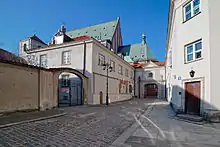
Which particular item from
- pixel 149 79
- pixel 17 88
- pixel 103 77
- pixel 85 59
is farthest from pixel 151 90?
pixel 17 88

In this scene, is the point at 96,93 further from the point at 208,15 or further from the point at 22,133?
the point at 208,15

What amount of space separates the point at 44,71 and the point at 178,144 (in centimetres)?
980

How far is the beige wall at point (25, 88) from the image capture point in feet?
26.0

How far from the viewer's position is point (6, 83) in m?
8.02

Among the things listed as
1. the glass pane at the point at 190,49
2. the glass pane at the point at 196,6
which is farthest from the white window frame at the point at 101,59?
the glass pane at the point at 196,6

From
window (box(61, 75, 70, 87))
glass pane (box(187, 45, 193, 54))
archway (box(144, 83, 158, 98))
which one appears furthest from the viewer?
archway (box(144, 83, 158, 98))

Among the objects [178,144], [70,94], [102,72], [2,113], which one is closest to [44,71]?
[2,113]

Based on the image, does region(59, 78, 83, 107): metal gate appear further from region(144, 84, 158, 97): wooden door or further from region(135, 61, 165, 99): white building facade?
region(144, 84, 158, 97): wooden door

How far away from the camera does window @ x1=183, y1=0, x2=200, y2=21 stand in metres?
8.53

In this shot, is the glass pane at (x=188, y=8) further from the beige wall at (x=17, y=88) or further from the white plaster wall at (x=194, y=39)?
the beige wall at (x=17, y=88)

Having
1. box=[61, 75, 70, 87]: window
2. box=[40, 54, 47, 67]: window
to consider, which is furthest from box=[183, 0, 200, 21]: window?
box=[40, 54, 47, 67]: window

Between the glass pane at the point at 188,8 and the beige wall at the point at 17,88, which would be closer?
the beige wall at the point at 17,88

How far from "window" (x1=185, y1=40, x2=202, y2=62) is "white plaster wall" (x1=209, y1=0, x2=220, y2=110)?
81cm

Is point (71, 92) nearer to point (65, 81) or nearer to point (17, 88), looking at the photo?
point (65, 81)
